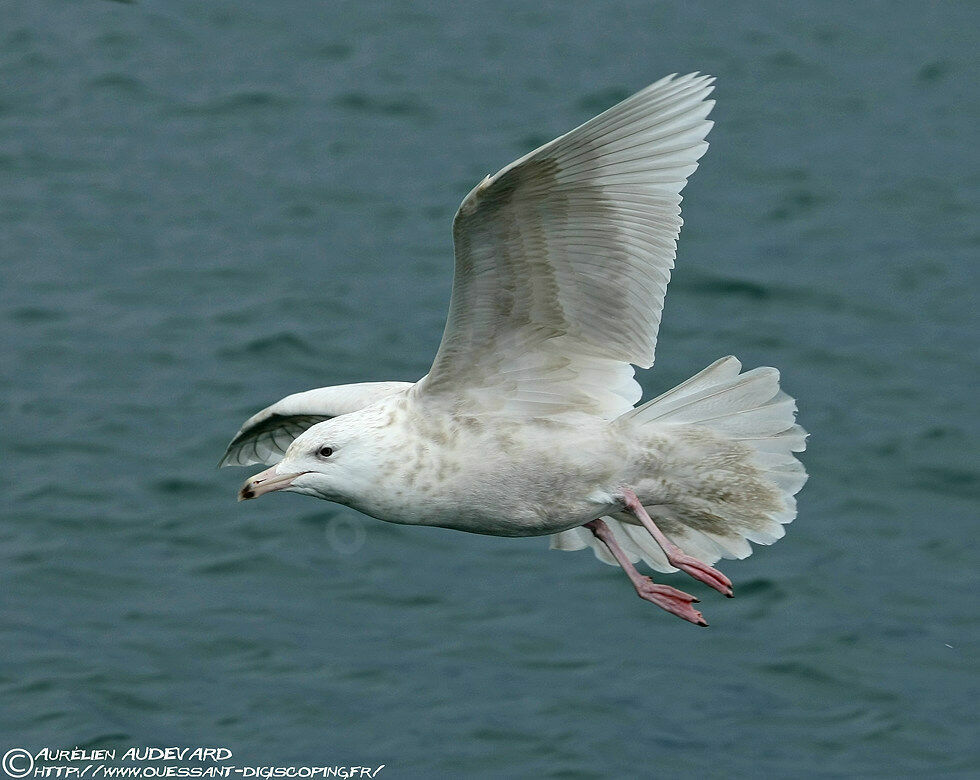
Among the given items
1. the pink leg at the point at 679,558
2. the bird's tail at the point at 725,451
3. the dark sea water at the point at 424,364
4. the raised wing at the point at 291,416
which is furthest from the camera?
the dark sea water at the point at 424,364

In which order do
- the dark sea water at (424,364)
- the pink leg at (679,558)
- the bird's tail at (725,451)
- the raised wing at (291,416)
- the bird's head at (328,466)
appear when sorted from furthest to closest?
the dark sea water at (424,364) < the raised wing at (291,416) < the bird's tail at (725,451) < the pink leg at (679,558) < the bird's head at (328,466)

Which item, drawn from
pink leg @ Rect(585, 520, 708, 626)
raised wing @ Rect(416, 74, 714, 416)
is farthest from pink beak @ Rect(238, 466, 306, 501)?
pink leg @ Rect(585, 520, 708, 626)

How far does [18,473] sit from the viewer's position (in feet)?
41.3

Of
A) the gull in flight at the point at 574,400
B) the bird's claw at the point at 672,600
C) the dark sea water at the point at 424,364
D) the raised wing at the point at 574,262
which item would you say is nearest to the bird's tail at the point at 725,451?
the gull in flight at the point at 574,400

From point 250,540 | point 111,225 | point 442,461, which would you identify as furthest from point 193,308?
point 442,461

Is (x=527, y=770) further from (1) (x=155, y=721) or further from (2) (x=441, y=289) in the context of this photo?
(2) (x=441, y=289)

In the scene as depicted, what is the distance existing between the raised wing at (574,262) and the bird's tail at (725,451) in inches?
9.8

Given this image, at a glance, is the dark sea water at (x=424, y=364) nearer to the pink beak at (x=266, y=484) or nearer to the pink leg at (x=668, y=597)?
the pink leg at (x=668, y=597)

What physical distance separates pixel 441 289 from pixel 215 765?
5.33m

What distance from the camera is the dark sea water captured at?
35.8 ft

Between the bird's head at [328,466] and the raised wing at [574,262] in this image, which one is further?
the bird's head at [328,466]

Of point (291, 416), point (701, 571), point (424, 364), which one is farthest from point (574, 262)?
point (424, 364)

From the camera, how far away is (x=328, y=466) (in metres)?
7.51

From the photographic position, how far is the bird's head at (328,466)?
24.6 feet
